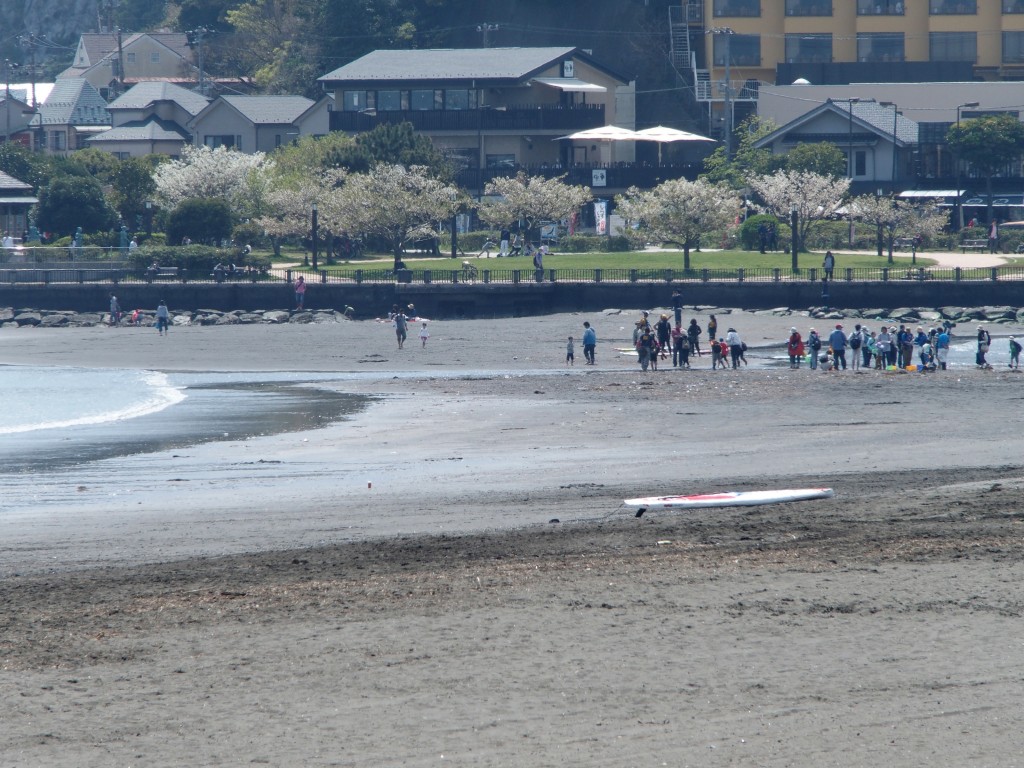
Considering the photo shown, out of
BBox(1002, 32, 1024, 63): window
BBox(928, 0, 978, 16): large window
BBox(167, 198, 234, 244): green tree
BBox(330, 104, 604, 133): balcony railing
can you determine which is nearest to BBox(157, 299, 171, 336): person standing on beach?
BBox(167, 198, 234, 244): green tree

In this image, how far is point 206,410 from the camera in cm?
2720

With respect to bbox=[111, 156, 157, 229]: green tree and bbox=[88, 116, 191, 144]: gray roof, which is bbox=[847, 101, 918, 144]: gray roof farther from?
bbox=[88, 116, 191, 144]: gray roof

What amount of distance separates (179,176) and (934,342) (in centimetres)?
4537

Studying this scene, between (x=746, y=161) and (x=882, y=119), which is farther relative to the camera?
(x=882, y=119)

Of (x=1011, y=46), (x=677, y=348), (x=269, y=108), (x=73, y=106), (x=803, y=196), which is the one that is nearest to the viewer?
(x=677, y=348)

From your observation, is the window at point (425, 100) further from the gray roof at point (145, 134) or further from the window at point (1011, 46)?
the window at point (1011, 46)

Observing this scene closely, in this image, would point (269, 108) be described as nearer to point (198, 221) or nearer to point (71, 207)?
point (71, 207)

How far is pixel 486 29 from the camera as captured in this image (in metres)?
99.0

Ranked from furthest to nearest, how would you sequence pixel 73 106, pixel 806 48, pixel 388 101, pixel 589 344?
pixel 73 106 < pixel 806 48 < pixel 388 101 < pixel 589 344

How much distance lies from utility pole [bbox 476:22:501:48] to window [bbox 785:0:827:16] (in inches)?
881

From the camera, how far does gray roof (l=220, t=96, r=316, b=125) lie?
288ft

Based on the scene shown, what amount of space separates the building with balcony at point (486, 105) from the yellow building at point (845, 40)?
14022mm

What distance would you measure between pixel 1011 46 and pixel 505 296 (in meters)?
56.8

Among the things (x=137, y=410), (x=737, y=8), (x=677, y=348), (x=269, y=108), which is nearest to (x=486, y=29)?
(x=737, y=8)
